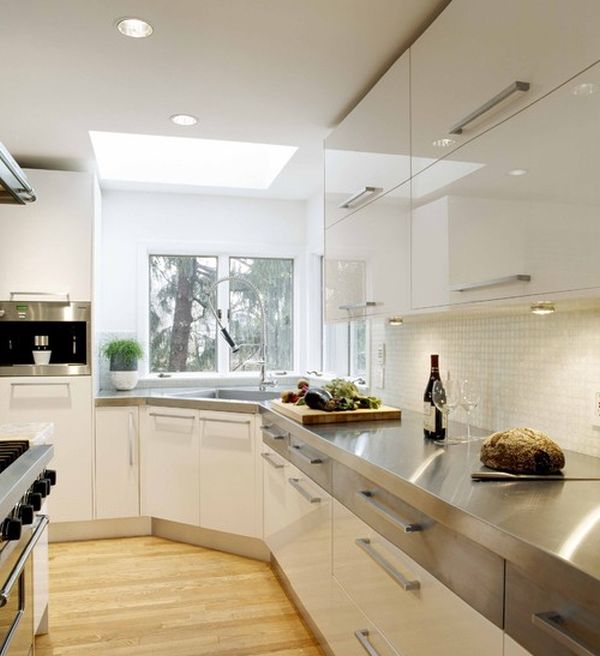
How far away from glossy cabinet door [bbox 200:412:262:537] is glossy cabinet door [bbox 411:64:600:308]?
1.56 metres

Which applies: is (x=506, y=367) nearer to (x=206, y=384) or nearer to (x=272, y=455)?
(x=272, y=455)

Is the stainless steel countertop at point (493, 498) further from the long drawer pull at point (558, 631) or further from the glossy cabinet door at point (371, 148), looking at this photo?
the glossy cabinet door at point (371, 148)

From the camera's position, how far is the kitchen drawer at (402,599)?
44.9 inches

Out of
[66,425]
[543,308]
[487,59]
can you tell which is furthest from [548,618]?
[66,425]

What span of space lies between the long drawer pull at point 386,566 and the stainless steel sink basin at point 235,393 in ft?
7.04

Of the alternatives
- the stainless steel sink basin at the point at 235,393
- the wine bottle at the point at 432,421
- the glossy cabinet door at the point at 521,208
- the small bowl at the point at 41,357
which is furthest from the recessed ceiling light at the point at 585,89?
the small bowl at the point at 41,357

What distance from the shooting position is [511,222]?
1.48 m

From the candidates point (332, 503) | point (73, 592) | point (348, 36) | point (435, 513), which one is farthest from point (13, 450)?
point (348, 36)

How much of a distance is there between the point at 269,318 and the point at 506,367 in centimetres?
263

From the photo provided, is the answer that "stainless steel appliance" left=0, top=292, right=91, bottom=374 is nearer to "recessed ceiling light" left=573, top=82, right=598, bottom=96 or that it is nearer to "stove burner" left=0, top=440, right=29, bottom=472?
"stove burner" left=0, top=440, right=29, bottom=472

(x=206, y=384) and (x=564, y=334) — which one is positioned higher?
(x=564, y=334)

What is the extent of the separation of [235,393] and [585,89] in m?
3.16

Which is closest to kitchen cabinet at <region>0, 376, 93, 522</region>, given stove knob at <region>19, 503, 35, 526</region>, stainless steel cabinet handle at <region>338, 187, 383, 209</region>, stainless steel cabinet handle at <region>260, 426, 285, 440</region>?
stainless steel cabinet handle at <region>260, 426, 285, 440</region>

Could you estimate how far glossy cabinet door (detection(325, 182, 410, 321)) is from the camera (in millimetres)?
2158
